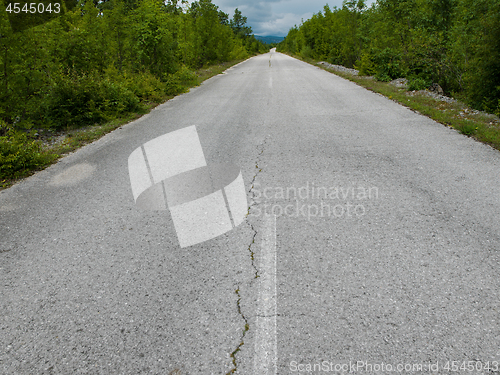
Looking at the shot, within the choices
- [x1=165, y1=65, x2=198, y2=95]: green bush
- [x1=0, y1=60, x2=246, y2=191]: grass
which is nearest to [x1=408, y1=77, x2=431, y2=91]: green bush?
[x1=165, y1=65, x2=198, y2=95]: green bush

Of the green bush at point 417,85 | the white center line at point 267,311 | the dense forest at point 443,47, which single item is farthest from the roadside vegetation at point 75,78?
the dense forest at point 443,47

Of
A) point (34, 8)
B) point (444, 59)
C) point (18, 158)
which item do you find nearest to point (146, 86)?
point (34, 8)

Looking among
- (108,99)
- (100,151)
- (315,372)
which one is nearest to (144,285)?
(315,372)

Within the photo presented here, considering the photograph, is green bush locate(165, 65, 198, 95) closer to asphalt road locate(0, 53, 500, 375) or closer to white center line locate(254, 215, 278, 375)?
asphalt road locate(0, 53, 500, 375)

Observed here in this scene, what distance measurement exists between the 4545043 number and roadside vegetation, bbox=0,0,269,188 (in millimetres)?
266

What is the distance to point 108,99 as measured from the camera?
27.6 ft

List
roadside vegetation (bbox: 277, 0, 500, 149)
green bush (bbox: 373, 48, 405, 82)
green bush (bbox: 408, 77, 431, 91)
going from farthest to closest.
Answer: green bush (bbox: 373, 48, 405, 82) → green bush (bbox: 408, 77, 431, 91) → roadside vegetation (bbox: 277, 0, 500, 149)

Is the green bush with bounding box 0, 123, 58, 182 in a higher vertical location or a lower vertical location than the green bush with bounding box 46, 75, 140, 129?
lower

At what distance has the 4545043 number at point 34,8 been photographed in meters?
6.95

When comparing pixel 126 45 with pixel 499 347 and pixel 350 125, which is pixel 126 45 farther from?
pixel 499 347

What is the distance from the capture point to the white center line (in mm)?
1919

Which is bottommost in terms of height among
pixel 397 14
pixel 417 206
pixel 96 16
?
pixel 417 206

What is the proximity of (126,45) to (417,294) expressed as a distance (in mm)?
12713

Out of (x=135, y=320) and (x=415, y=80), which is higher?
(x=415, y=80)
